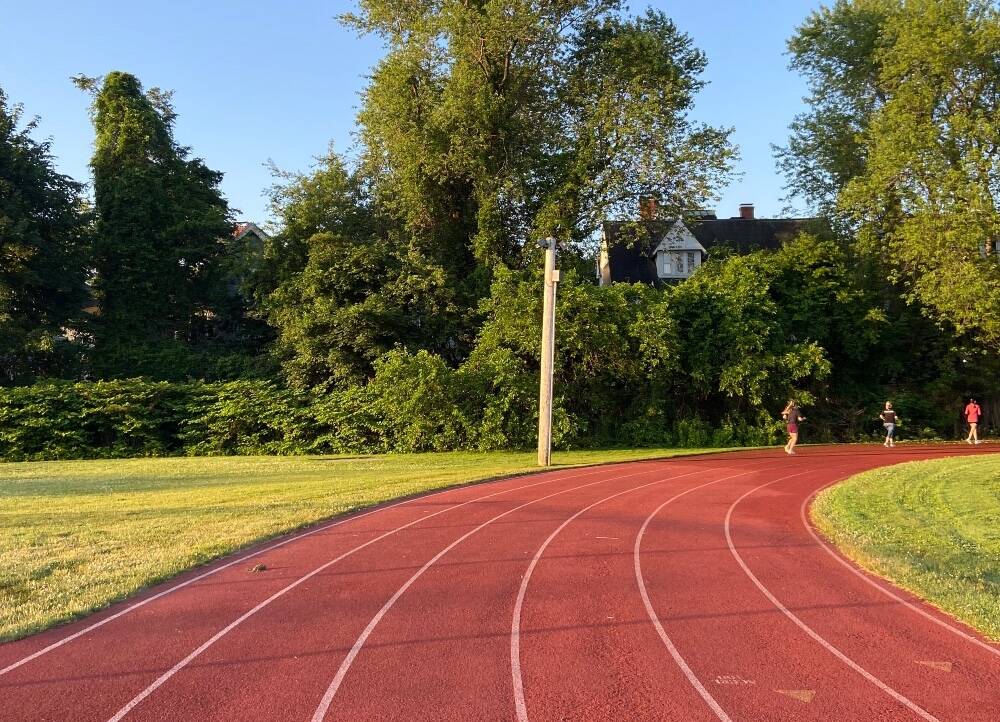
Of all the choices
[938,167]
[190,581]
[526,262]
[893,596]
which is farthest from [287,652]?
[938,167]

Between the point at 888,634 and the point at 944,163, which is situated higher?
the point at 944,163

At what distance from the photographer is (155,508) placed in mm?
13125

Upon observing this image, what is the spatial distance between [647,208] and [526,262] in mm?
6093

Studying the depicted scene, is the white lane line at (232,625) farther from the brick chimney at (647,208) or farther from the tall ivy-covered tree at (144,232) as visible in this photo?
the tall ivy-covered tree at (144,232)

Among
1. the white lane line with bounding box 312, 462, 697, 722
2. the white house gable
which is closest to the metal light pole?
the white lane line with bounding box 312, 462, 697, 722

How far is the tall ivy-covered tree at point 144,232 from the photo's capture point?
122 ft

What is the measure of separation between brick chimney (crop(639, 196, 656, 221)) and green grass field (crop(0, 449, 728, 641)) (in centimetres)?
1223

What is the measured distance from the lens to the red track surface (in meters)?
4.84

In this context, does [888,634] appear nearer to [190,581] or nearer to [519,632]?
[519,632]

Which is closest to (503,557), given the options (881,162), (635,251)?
(881,162)

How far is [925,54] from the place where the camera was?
2966 cm

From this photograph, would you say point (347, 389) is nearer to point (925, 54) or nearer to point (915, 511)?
point (915, 511)

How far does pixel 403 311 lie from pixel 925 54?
79.8 feet

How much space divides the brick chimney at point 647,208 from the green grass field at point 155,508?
40.1 ft
